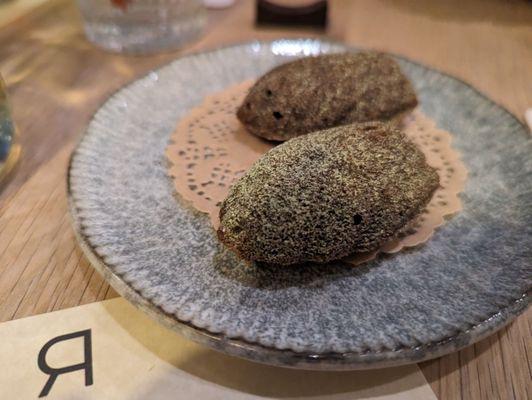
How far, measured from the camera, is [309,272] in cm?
58

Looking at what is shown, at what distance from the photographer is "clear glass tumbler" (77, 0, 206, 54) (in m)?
1.21

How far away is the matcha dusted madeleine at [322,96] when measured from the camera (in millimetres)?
779

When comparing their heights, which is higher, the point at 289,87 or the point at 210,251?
the point at 289,87

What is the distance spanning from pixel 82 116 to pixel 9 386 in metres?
0.63

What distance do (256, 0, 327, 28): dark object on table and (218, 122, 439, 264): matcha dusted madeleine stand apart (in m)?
0.84

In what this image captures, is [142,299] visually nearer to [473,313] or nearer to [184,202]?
[184,202]

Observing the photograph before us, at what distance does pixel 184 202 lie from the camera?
69cm

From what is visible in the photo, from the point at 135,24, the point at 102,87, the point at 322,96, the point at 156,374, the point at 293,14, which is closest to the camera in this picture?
A: the point at 156,374

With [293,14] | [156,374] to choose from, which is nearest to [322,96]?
[156,374]

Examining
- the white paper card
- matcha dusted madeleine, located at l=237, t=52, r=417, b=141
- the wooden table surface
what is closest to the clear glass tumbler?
the wooden table surface

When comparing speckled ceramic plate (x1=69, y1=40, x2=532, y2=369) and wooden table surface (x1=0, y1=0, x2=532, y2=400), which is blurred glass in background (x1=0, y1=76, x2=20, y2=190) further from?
speckled ceramic plate (x1=69, y1=40, x2=532, y2=369)

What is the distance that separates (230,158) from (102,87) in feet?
1.62

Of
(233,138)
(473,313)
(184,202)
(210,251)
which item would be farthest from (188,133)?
(473,313)

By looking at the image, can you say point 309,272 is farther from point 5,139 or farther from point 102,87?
point 102,87
